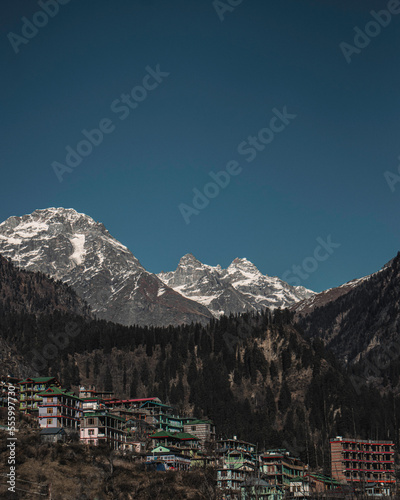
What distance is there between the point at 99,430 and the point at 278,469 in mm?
43757

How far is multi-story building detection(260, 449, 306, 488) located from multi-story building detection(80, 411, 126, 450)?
3450cm

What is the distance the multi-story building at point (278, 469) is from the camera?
183500 mm

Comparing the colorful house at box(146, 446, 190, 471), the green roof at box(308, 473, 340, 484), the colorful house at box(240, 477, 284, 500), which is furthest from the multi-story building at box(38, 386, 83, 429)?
the green roof at box(308, 473, 340, 484)

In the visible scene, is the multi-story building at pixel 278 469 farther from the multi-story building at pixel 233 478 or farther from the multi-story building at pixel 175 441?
the multi-story building at pixel 175 441

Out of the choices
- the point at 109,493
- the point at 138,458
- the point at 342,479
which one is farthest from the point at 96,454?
the point at 342,479

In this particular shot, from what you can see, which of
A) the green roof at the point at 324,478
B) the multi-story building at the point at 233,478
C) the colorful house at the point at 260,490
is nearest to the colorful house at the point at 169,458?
the multi-story building at the point at 233,478

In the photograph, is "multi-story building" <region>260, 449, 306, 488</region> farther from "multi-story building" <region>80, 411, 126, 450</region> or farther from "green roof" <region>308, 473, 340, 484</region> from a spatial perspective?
"multi-story building" <region>80, 411, 126, 450</region>

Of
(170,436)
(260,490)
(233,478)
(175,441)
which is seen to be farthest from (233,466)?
(175,441)

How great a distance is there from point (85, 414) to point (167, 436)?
20586mm

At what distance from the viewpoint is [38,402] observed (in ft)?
640

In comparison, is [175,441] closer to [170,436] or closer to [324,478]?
[170,436]

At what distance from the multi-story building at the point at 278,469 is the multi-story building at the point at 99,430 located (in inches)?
1358

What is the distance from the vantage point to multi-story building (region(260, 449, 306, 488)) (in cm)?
18350

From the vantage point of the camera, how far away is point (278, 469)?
185750 mm
